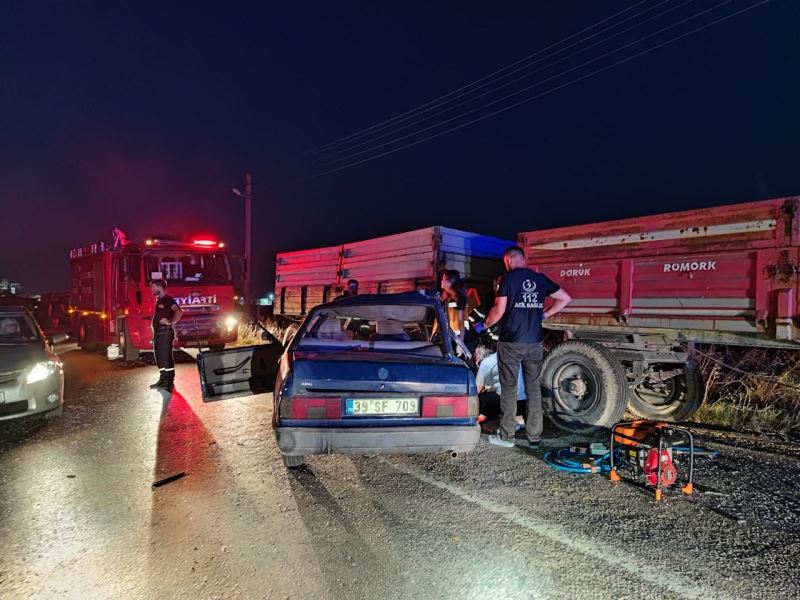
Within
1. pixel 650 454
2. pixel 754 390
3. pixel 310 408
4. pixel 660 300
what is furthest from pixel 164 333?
pixel 754 390

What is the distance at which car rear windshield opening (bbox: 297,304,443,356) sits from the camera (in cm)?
407

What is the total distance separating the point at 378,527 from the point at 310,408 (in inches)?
35.2

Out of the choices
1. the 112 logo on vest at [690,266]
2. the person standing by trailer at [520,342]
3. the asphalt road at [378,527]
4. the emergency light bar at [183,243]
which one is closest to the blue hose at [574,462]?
the asphalt road at [378,527]

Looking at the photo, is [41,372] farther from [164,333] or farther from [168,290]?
[168,290]

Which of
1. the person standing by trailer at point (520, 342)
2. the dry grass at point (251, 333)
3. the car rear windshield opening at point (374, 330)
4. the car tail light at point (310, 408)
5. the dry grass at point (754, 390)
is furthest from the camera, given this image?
the dry grass at point (251, 333)

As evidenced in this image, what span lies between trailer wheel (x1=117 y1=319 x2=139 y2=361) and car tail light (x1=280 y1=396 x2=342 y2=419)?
8126 mm

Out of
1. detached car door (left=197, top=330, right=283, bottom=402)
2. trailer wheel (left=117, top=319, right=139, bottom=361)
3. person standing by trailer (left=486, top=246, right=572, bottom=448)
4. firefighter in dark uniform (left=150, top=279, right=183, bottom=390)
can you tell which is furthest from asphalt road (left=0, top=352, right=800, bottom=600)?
trailer wheel (left=117, top=319, right=139, bottom=361)

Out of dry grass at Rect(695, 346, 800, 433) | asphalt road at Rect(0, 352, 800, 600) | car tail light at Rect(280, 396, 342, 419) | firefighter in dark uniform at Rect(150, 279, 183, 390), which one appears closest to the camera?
asphalt road at Rect(0, 352, 800, 600)

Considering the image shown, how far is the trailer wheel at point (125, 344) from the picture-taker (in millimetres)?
9984

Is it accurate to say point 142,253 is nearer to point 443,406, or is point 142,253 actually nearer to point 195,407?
point 195,407

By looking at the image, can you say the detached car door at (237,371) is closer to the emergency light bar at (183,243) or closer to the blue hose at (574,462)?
the blue hose at (574,462)

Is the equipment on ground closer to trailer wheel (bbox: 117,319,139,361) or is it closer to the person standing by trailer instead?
the person standing by trailer

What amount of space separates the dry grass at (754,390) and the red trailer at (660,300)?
0.54 metres

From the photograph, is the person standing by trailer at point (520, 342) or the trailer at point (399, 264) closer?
the person standing by trailer at point (520, 342)
